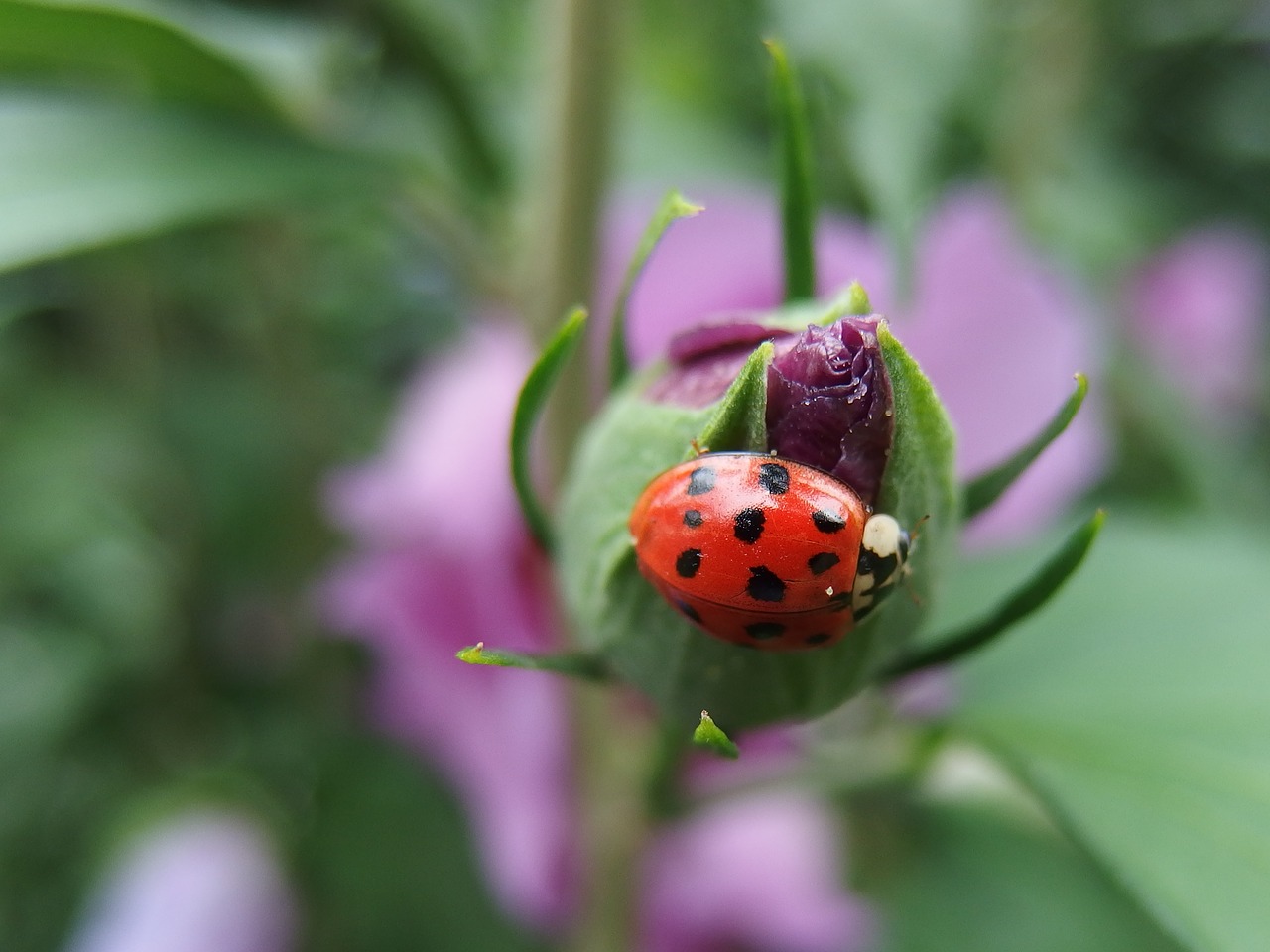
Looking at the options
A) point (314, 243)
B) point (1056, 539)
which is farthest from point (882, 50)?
point (314, 243)

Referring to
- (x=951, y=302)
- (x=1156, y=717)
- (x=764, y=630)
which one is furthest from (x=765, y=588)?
(x=951, y=302)

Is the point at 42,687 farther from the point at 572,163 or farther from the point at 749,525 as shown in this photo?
the point at 749,525

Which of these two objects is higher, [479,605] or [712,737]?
[712,737]

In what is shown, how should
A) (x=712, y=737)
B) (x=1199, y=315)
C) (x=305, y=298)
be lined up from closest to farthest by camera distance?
1. (x=712, y=737)
2. (x=305, y=298)
3. (x=1199, y=315)

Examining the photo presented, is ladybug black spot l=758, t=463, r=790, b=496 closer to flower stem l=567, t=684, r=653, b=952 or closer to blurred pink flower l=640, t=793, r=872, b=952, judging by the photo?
flower stem l=567, t=684, r=653, b=952

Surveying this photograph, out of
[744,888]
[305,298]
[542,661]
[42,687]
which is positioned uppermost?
[542,661]

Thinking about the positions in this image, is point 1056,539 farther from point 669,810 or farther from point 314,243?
point 314,243

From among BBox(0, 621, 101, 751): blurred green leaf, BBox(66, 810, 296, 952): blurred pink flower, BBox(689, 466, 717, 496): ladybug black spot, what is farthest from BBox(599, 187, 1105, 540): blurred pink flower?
BBox(0, 621, 101, 751): blurred green leaf
